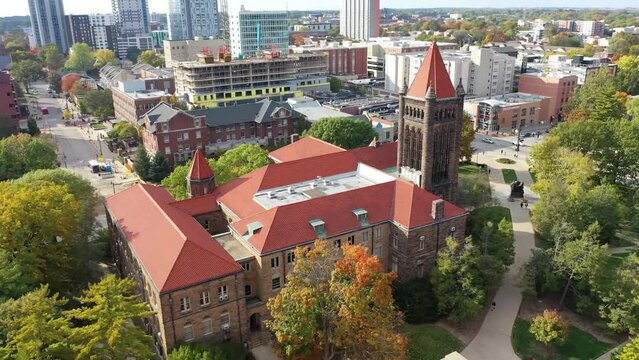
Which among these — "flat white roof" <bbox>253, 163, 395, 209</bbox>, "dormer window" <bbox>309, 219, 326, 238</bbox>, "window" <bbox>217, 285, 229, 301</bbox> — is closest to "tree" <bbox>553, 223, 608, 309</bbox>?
"flat white roof" <bbox>253, 163, 395, 209</bbox>

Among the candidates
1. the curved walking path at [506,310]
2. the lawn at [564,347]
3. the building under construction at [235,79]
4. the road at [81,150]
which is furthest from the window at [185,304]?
the building under construction at [235,79]

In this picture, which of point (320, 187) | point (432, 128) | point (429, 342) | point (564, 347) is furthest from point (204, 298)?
point (564, 347)

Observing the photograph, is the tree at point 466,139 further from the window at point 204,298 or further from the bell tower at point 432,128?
the window at point 204,298

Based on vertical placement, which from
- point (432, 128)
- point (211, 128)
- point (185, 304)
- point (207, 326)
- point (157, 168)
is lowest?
point (207, 326)

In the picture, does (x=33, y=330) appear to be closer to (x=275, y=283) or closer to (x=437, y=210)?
(x=275, y=283)

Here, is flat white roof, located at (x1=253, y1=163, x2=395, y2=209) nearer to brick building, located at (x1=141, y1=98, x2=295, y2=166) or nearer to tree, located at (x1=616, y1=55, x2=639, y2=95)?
brick building, located at (x1=141, y1=98, x2=295, y2=166)

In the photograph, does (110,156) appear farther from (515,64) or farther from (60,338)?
(515,64)
